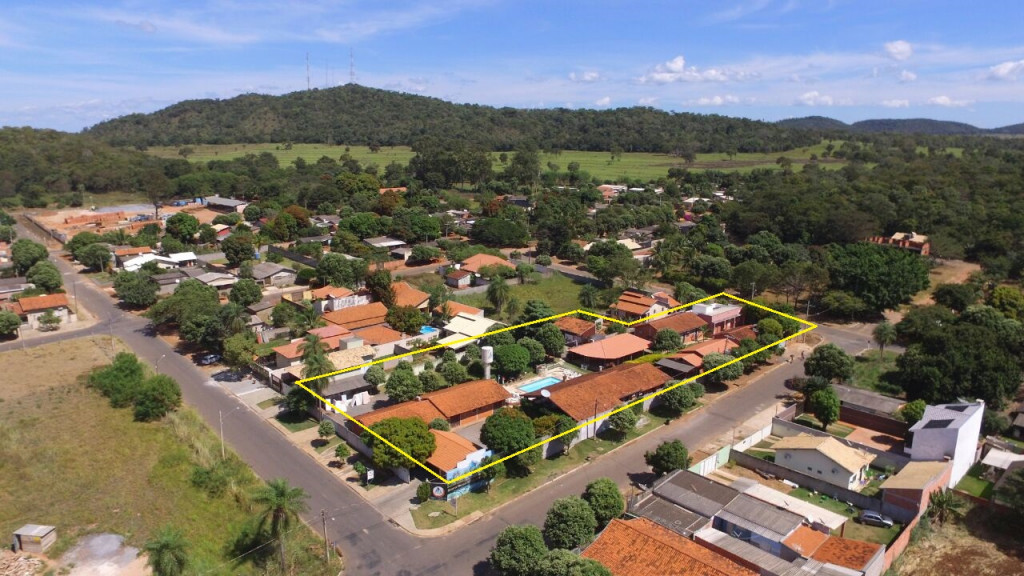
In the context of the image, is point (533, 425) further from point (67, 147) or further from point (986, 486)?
point (67, 147)

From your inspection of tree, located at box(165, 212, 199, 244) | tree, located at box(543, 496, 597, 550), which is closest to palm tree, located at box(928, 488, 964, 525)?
tree, located at box(543, 496, 597, 550)

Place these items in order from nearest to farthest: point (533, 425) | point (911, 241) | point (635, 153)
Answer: point (533, 425), point (911, 241), point (635, 153)

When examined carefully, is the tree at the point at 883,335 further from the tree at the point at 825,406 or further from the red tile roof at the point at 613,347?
the red tile roof at the point at 613,347

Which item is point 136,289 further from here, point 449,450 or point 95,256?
point 449,450

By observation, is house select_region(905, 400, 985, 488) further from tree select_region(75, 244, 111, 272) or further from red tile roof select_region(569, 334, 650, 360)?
tree select_region(75, 244, 111, 272)

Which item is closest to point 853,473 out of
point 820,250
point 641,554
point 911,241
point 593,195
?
point 641,554

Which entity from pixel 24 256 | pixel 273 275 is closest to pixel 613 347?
pixel 273 275
